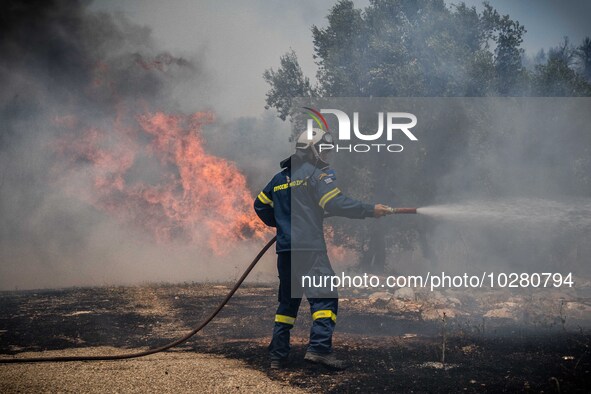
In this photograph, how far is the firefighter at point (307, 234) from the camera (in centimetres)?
653

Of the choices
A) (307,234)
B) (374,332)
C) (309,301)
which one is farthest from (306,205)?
(374,332)

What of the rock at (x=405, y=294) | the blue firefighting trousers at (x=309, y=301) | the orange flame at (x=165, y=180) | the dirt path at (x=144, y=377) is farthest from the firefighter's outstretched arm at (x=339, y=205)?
the orange flame at (x=165, y=180)

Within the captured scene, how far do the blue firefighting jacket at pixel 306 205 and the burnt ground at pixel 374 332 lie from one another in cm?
148

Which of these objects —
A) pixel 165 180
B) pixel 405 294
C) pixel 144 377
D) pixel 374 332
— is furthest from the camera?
pixel 165 180

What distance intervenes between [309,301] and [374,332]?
2.89 meters

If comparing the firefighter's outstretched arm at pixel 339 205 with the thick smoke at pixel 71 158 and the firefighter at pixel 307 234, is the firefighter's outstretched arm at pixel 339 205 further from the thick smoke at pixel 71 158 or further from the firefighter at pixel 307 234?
the thick smoke at pixel 71 158

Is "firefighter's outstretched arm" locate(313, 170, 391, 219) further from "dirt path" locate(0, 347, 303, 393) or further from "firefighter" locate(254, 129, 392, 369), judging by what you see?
"dirt path" locate(0, 347, 303, 393)

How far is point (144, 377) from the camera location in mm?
6109

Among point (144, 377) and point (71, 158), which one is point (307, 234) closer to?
point (144, 377)

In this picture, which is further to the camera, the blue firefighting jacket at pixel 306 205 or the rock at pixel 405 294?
the rock at pixel 405 294

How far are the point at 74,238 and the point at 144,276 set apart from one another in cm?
377

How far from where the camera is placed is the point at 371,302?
1273 cm

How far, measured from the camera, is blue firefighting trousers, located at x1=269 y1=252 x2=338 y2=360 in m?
6.50

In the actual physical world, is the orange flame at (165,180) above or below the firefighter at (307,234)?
above
